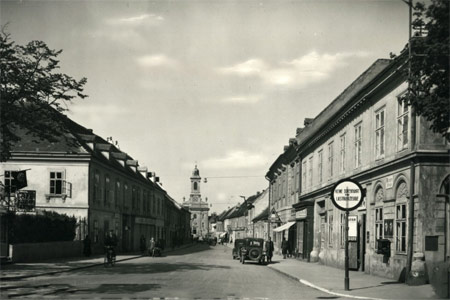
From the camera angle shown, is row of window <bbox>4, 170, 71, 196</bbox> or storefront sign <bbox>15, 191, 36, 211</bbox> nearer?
storefront sign <bbox>15, 191, 36, 211</bbox>

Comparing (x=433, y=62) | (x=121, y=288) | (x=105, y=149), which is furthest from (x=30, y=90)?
(x=105, y=149)

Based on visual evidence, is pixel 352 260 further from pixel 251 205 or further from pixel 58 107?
pixel 251 205

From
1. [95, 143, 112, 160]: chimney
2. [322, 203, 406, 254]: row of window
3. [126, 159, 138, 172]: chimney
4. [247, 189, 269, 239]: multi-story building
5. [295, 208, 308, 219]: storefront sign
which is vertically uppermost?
[95, 143, 112, 160]: chimney

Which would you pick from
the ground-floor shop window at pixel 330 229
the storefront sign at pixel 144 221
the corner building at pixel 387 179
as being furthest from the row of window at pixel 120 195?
the ground-floor shop window at pixel 330 229

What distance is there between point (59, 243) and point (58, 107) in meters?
13.1

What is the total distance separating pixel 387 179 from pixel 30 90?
13.8m

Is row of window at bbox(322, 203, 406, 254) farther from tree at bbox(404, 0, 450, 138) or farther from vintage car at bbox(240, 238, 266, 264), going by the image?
vintage car at bbox(240, 238, 266, 264)

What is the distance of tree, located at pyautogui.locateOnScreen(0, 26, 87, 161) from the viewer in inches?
846

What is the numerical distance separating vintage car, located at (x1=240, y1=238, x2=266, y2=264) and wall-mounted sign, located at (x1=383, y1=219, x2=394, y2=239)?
13.5 meters

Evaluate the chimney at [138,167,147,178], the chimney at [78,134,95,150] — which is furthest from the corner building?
the chimney at [138,167,147,178]

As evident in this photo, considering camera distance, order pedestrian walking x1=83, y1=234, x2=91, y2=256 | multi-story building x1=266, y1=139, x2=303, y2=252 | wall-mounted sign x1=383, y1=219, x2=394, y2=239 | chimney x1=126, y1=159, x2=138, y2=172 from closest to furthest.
→ wall-mounted sign x1=383, y1=219, x2=394, y2=239 < pedestrian walking x1=83, y1=234, x2=91, y2=256 < multi-story building x1=266, y1=139, x2=303, y2=252 < chimney x1=126, y1=159, x2=138, y2=172

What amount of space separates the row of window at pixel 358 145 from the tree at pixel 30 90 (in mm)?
11639

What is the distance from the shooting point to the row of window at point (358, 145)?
19.6 meters

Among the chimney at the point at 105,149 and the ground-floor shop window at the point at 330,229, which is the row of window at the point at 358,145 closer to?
the ground-floor shop window at the point at 330,229
